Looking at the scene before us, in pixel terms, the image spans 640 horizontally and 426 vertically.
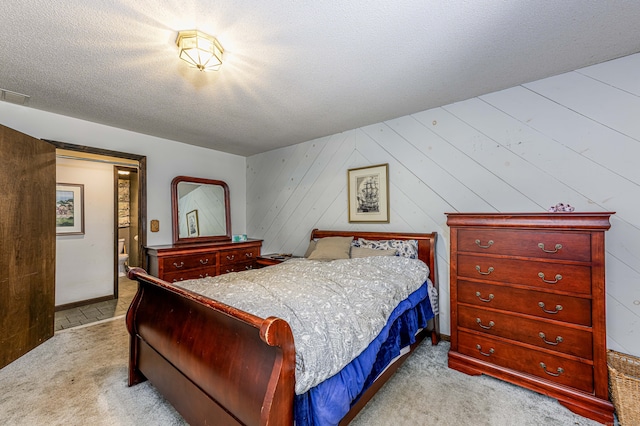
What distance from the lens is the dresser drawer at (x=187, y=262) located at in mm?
3402

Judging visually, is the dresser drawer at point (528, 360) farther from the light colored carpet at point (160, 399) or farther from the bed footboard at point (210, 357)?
the bed footboard at point (210, 357)

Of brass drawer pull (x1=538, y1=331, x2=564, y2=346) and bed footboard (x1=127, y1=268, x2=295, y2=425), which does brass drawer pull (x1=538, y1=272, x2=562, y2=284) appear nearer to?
brass drawer pull (x1=538, y1=331, x2=564, y2=346)

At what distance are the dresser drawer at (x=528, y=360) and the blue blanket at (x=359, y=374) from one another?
1.40ft

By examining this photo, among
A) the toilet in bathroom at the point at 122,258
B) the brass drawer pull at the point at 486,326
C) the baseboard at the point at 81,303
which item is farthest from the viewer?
the toilet in bathroom at the point at 122,258

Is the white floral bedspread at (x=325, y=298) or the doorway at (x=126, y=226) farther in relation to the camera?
the doorway at (x=126, y=226)

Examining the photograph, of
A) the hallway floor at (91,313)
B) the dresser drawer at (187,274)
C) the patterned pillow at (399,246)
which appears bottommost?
the hallway floor at (91,313)

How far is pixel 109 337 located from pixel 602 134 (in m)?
4.95

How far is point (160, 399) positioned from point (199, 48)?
2380 mm

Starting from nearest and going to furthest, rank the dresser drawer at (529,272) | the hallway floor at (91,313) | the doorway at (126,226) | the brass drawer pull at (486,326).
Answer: the dresser drawer at (529,272)
the brass drawer pull at (486,326)
the hallway floor at (91,313)
the doorway at (126,226)

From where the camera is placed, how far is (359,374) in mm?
1463

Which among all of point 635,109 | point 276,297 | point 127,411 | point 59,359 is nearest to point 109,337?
point 59,359

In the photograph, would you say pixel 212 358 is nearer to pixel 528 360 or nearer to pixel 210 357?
pixel 210 357

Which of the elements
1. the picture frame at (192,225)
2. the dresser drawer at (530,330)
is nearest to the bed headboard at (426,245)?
the dresser drawer at (530,330)

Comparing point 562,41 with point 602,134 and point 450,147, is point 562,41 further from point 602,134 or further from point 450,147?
point 450,147
